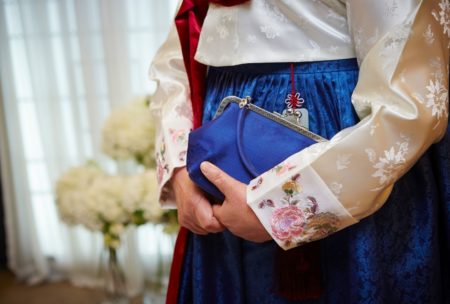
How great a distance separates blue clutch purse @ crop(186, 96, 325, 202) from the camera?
2.07 feet

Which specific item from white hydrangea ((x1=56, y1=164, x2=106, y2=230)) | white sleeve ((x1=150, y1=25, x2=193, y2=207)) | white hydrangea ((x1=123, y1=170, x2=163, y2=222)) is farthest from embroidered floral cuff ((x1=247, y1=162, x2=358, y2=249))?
white hydrangea ((x1=56, y1=164, x2=106, y2=230))

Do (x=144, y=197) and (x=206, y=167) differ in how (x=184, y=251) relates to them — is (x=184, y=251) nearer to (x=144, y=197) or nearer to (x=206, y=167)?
(x=206, y=167)

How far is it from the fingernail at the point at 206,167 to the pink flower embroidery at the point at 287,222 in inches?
4.4

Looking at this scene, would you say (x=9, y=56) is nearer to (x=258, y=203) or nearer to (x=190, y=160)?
(x=190, y=160)

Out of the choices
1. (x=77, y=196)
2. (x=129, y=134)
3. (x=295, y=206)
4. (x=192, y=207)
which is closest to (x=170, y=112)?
(x=192, y=207)

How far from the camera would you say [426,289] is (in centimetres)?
67

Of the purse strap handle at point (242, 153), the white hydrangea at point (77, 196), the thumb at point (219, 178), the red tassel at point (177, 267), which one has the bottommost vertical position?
the white hydrangea at point (77, 196)

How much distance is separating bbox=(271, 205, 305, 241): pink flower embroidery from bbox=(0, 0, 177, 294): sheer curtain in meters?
1.22

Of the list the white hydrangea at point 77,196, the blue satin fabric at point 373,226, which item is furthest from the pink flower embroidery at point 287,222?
the white hydrangea at point 77,196

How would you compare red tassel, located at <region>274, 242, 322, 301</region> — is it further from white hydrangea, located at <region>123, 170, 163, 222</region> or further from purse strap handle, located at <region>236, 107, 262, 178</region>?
white hydrangea, located at <region>123, 170, 163, 222</region>

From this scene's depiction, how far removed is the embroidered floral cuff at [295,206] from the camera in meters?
0.57

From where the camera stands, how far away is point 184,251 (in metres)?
0.80

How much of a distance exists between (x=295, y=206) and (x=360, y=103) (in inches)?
6.4

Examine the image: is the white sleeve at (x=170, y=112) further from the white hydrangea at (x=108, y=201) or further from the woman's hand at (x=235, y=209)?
the white hydrangea at (x=108, y=201)
